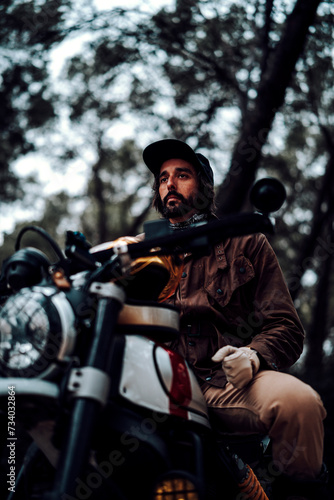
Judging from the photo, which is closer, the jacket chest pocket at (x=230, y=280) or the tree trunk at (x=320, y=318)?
the jacket chest pocket at (x=230, y=280)

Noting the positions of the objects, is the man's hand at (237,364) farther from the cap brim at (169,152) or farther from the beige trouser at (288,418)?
the cap brim at (169,152)

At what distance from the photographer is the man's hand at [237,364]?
1.88 metres

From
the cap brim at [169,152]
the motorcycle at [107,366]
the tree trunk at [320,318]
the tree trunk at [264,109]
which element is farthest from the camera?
the tree trunk at [320,318]

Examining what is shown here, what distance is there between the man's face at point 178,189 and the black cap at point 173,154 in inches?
1.4

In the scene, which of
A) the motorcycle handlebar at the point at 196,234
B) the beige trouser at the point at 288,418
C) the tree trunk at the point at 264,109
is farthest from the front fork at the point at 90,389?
the tree trunk at the point at 264,109

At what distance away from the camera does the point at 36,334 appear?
149 cm

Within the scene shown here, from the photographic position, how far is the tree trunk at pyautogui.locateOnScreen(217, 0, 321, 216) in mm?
6273

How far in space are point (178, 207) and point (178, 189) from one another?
11 centimetres

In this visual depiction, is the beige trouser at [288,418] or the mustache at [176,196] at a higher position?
the mustache at [176,196]

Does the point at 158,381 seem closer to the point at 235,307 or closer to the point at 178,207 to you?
the point at 235,307

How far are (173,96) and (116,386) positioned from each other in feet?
31.3

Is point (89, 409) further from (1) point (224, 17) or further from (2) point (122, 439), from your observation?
(1) point (224, 17)

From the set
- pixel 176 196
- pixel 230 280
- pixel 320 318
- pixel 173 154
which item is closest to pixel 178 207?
pixel 176 196

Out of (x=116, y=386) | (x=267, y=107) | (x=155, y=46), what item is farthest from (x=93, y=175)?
(x=116, y=386)
